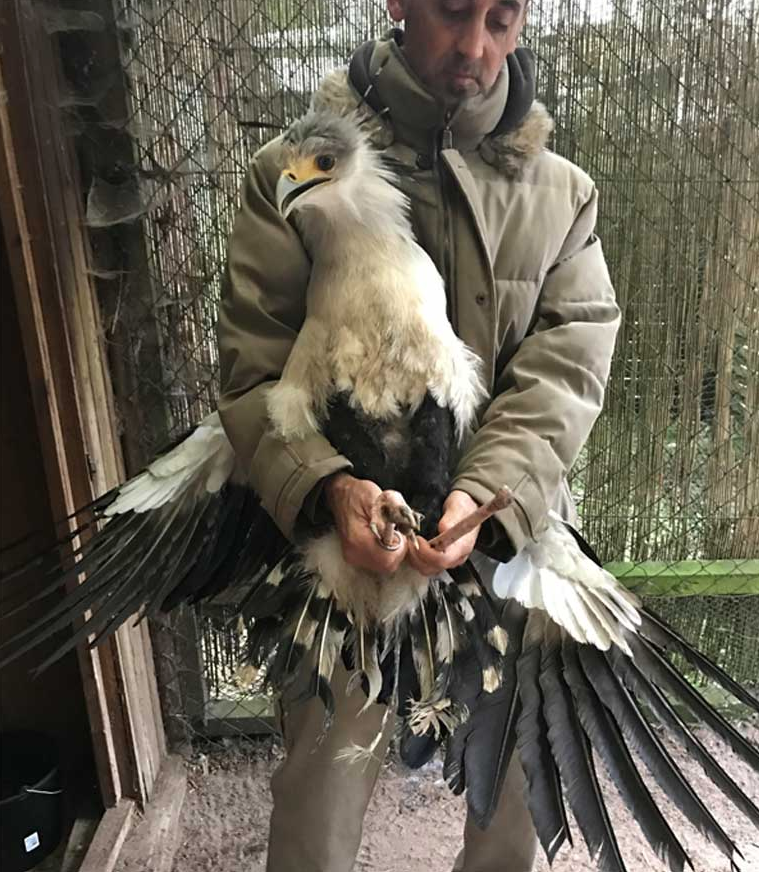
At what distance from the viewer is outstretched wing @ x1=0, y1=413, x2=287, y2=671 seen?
3.86ft

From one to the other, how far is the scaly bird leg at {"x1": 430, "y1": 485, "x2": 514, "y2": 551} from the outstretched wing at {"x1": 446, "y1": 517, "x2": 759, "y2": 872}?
0.26 m

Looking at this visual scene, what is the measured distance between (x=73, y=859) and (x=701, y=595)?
150 centimetres

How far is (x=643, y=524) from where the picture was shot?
185cm

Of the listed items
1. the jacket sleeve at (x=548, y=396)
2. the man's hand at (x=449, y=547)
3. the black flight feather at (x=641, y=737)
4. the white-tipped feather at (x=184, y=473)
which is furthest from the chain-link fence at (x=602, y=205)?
the man's hand at (x=449, y=547)

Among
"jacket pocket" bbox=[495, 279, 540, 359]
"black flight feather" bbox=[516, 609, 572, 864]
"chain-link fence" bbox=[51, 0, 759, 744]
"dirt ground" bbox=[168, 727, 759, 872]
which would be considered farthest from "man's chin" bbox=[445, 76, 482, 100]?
"dirt ground" bbox=[168, 727, 759, 872]

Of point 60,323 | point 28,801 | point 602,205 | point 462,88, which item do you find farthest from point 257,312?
point 28,801

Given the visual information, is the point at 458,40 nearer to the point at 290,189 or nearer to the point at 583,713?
the point at 290,189

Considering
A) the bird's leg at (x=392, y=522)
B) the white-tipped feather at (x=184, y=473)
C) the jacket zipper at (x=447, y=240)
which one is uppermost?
the jacket zipper at (x=447, y=240)

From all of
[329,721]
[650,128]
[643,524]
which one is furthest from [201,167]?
[643,524]

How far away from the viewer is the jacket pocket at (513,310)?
3.61 feet

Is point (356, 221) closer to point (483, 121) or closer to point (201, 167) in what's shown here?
point (483, 121)

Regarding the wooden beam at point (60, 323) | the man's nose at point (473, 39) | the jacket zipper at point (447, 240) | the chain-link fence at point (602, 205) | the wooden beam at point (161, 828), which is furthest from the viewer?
the wooden beam at point (161, 828)

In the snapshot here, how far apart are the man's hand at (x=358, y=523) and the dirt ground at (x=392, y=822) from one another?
1.01 metres

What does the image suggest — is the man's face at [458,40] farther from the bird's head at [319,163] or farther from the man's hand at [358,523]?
the man's hand at [358,523]
